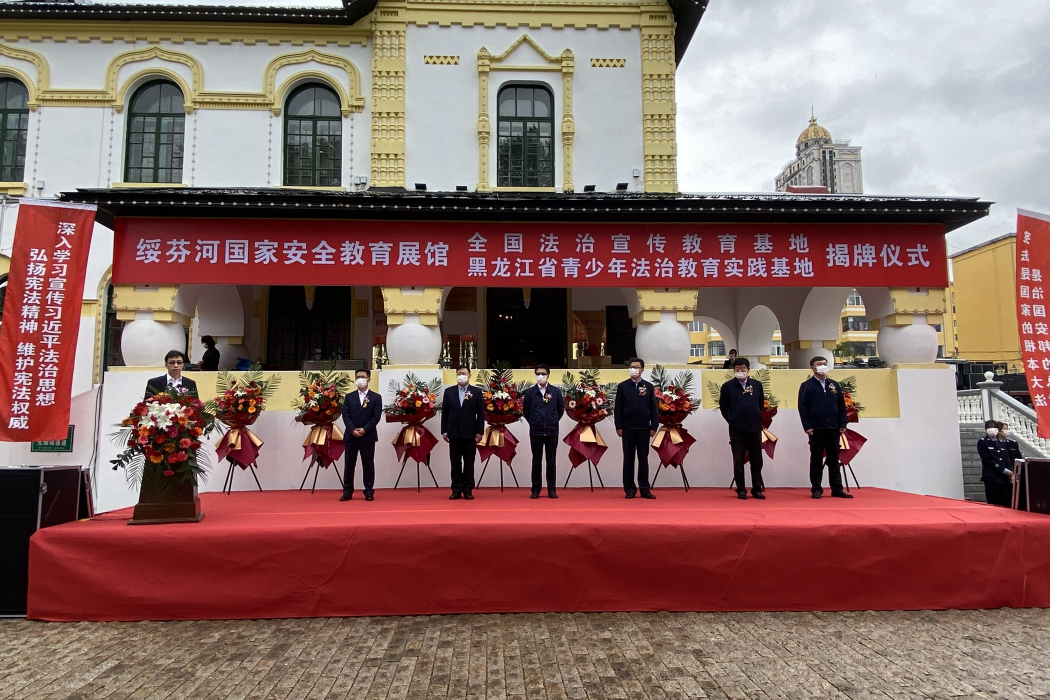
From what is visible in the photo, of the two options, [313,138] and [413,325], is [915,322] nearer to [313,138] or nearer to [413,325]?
[413,325]

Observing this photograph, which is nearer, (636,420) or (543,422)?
(636,420)

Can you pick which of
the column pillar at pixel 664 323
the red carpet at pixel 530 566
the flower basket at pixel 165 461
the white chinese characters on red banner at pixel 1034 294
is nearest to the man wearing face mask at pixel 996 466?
the white chinese characters on red banner at pixel 1034 294

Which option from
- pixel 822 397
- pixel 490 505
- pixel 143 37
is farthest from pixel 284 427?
pixel 143 37

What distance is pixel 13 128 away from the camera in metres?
13.2

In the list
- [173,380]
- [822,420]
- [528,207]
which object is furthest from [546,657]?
[528,207]

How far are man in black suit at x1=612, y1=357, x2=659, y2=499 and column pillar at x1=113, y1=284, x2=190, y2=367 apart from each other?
6933 millimetres

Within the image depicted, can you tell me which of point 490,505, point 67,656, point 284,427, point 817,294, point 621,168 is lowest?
point 67,656

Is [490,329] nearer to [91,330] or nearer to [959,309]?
[91,330]

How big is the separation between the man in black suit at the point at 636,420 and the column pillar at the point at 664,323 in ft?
7.26

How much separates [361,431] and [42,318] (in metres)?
4.45

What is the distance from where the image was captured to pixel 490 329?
14172 millimetres

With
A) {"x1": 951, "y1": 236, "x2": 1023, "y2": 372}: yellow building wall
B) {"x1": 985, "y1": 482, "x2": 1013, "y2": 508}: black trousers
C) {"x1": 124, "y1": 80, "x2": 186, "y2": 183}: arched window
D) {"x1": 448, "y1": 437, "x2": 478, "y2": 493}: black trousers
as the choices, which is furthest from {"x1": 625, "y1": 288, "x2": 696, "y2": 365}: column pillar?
{"x1": 951, "y1": 236, "x2": 1023, "y2": 372}: yellow building wall

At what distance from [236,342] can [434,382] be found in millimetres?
6037

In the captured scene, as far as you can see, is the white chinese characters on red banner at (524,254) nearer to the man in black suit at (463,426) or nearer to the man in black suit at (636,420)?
the man in black suit at (463,426)
